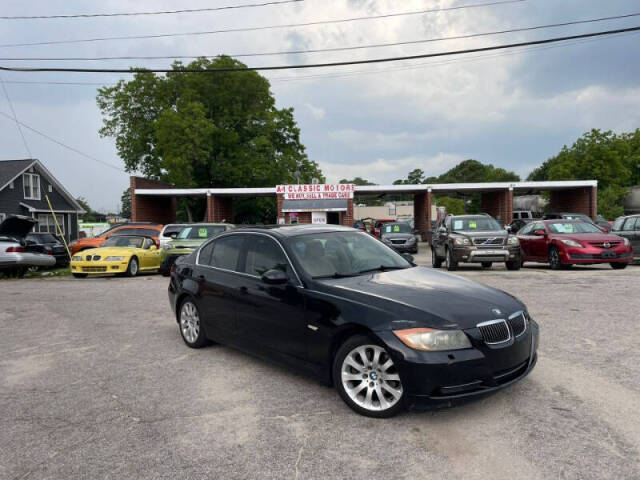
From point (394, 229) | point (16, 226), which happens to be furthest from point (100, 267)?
point (394, 229)

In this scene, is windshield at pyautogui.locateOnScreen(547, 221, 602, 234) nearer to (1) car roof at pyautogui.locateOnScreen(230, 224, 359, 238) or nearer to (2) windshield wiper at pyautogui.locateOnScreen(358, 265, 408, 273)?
(1) car roof at pyautogui.locateOnScreen(230, 224, 359, 238)

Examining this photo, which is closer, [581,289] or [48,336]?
[48,336]

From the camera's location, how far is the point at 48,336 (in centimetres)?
690

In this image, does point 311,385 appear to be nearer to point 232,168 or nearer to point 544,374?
point 544,374

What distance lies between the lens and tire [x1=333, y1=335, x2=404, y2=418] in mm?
3691

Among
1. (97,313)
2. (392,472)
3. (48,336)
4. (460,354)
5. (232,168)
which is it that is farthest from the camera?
(232,168)

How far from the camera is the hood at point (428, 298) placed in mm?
3635

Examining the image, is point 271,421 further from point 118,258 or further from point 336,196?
point 336,196

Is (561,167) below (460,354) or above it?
above

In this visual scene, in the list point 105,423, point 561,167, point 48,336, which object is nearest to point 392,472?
point 105,423

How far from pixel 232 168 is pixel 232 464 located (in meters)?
39.1

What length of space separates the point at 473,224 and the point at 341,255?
1079 centimetres

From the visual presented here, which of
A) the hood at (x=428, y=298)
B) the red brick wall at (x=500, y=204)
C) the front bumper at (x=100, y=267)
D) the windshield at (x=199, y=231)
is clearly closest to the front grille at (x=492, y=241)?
the windshield at (x=199, y=231)

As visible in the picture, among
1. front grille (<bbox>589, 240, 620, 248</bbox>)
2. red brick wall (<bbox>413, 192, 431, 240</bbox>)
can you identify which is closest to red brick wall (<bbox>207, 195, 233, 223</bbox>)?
red brick wall (<bbox>413, 192, 431, 240</bbox>)
